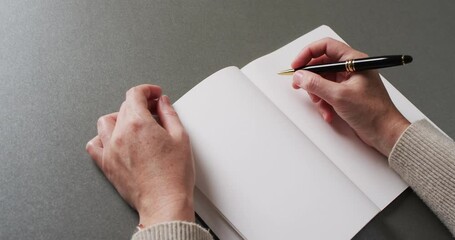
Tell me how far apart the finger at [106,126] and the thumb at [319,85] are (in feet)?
1.09

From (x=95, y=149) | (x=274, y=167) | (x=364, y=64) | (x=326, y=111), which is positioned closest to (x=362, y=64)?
(x=364, y=64)

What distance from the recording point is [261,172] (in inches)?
22.8

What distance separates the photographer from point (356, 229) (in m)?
0.56

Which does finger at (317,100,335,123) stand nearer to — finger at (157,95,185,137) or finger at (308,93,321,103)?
finger at (308,93,321,103)

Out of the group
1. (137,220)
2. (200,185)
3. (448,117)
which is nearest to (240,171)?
(200,185)

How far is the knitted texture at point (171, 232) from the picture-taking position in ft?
1.62

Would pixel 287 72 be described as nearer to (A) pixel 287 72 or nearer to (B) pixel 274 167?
(A) pixel 287 72

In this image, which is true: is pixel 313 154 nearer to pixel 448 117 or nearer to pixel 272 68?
pixel 272 68

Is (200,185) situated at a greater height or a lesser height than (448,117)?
greater

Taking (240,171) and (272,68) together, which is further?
(272,68)

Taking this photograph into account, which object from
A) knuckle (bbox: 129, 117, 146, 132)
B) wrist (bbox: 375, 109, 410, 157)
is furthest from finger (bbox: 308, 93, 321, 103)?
knuckle (bbox: 129, 117, 146, 132)

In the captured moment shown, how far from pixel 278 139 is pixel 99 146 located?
0.95 feet

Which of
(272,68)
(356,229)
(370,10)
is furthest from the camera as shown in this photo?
A: (370,10)

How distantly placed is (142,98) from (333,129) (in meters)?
0.35
